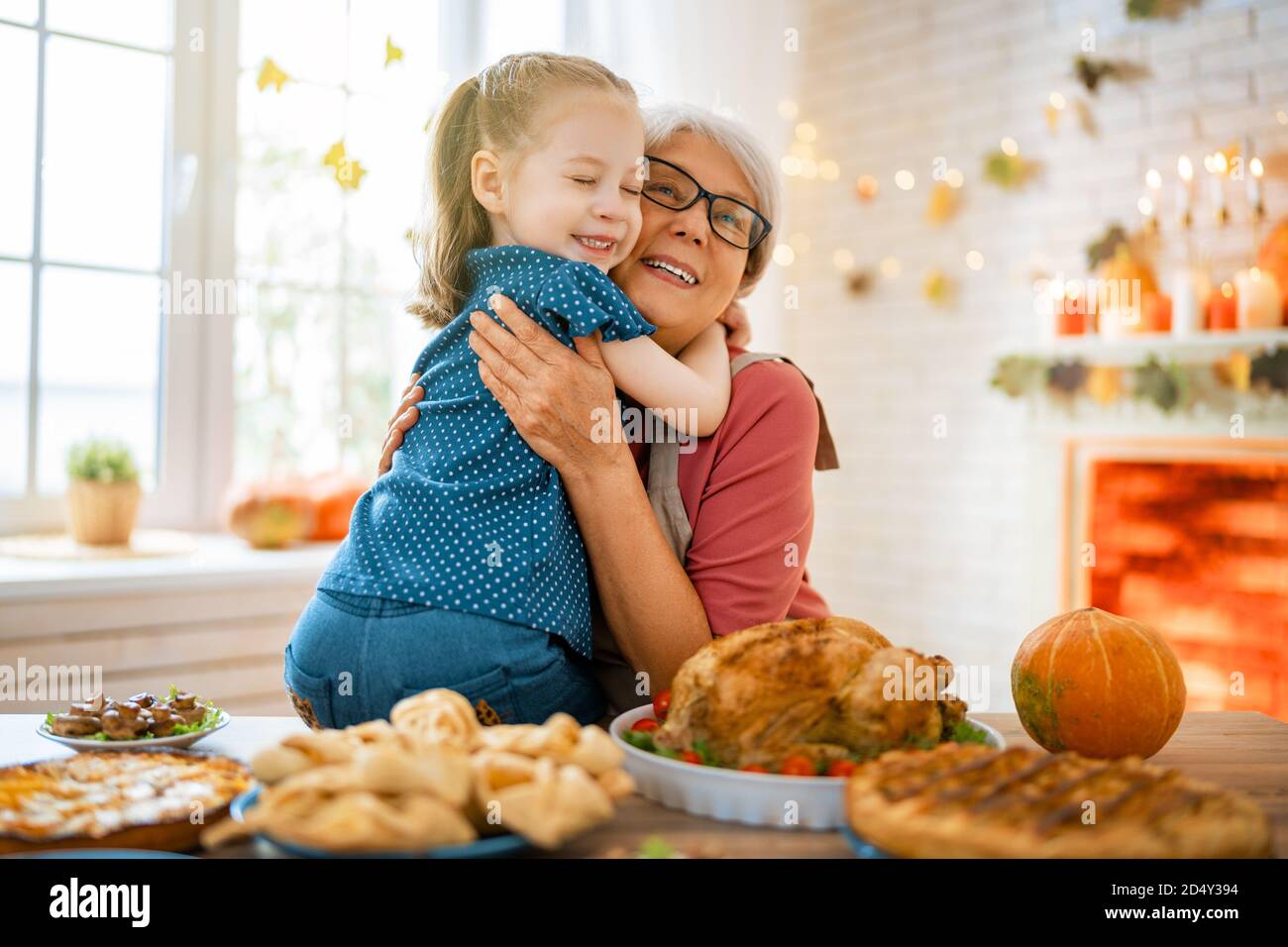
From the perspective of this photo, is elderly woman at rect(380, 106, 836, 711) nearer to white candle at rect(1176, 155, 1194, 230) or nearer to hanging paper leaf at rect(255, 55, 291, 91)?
hanging paper leaf at rect(255, 55, 291, 91)

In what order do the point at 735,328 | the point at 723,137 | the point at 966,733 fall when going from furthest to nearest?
1. the point at 735,328
2. the point at 723,137
3. the point at 966,733

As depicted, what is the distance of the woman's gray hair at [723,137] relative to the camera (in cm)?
164

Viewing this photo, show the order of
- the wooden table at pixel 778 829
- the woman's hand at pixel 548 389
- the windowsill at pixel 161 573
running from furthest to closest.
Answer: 1. the windowsill at pixel 161 573
2. the woman's hand at pixel 548 389
3. the wooden table at pixel 778 829

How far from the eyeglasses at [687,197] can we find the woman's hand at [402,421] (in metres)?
0.45

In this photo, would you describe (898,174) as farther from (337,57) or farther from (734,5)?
(337,57)

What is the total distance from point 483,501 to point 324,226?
8.74 feet

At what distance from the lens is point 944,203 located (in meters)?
4.27

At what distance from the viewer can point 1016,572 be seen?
407 cm

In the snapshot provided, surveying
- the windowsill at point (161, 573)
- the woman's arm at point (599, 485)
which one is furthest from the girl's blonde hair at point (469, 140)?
the windowsill at point (161, 573)

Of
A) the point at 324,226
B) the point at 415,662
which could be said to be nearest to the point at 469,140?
the point at 415,662

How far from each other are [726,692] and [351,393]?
10.0ft

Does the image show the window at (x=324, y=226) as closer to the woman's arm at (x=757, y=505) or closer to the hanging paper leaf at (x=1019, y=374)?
the hanging paper leaf at (x=1019, y=374)

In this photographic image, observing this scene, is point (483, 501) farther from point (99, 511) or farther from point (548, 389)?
point (99, 511)
